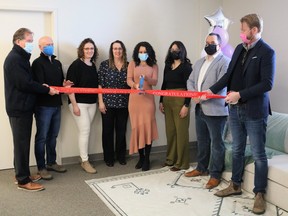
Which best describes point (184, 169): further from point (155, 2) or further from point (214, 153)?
point (155, 2)

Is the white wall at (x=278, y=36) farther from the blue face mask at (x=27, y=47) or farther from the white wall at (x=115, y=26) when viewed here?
the blue face mask at (x=27, y=47)

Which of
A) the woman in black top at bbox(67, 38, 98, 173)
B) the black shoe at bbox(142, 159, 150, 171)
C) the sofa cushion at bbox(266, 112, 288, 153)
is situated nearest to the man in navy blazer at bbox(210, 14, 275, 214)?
the sofa cushion at bbox(266, 112, 288, 153)

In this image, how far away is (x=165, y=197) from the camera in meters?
3.23

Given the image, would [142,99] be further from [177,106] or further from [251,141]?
[251,141]

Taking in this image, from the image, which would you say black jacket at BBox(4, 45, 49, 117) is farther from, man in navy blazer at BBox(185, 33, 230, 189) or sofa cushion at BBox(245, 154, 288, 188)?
sofa cushion at BBox(245, 154, 288, 188)

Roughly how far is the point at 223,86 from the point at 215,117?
1.20 feet

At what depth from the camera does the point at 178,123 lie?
389 cm

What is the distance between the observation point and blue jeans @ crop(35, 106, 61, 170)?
3.66m

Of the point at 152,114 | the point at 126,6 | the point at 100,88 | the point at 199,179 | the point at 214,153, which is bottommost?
the point at 199,179

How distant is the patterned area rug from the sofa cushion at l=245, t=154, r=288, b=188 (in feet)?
0.87

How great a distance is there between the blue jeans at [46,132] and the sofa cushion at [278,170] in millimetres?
2201

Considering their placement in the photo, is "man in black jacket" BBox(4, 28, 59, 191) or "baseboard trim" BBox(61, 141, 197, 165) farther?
"baseboard trim" BBox(61, 141, 197, 165)

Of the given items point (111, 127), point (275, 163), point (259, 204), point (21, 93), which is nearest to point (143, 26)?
point (111, 127)

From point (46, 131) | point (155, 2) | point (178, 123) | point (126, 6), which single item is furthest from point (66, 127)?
point (155, 2)
